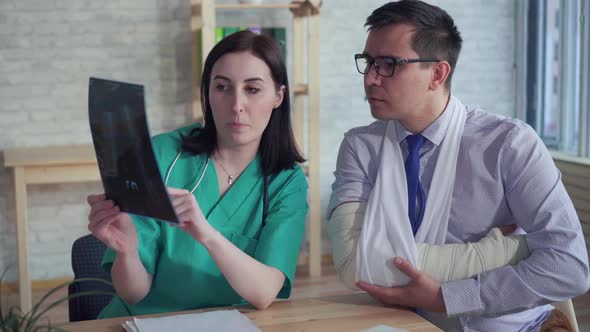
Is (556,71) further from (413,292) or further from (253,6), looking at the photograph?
(413,292)

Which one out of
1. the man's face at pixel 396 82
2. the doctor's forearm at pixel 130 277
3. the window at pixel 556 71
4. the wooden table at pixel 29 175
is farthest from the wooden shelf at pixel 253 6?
the doctor's forearm at pixel 130 277

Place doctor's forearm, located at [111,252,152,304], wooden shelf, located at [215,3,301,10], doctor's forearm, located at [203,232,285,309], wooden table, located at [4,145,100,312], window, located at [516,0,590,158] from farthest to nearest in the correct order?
1. window, located at [516,0,590,158]
2. wooden shelf, located at [215,3,301,10]
3. wooden table, located at [4,145,100,312]
4. doctor's forearm, located at [111,252,152,304]
5. doctor's forearm, located at [203,232,285,309]

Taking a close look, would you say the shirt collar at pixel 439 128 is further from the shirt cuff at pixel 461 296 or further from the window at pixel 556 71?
the window at pixel 556 71

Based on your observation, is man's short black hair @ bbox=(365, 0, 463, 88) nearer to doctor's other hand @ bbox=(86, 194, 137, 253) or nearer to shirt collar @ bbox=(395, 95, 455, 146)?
shirt collar @ bbox=(395, 95, 455, 146)

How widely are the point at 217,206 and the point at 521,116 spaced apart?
12.0 feet

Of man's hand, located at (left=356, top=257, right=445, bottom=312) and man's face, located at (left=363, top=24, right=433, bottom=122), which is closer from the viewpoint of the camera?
man's hand, located at (left=356, top=257, right=445, bottom=312)

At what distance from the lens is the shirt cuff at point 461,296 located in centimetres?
168

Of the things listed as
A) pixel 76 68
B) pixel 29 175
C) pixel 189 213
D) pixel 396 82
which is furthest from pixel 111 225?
pixel 76 68

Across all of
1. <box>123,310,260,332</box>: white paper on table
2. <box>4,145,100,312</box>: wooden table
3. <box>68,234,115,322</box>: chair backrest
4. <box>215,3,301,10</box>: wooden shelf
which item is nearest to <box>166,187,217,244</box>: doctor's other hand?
<box>123,310,260,332</box>: white paper on table

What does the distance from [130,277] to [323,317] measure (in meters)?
0.46

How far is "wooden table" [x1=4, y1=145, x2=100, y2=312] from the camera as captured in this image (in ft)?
12.7

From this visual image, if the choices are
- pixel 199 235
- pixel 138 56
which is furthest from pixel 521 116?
pixel 199 235

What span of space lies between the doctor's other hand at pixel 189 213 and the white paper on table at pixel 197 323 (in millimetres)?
154

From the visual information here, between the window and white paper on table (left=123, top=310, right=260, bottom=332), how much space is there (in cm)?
328
